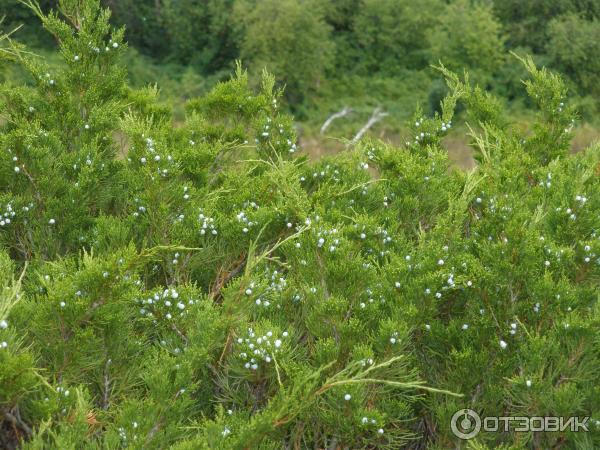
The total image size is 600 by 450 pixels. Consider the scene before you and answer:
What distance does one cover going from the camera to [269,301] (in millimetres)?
3082

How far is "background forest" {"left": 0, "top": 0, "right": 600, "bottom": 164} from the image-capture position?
3819 cm

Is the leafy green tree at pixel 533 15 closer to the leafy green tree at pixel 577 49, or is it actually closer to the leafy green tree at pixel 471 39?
the leafy green tree at pixel 471 39

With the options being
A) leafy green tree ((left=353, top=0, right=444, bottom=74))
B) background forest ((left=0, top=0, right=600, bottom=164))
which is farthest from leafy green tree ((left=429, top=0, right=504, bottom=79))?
leafy green tree ((left=353, top=0, right=444, bottom=74))

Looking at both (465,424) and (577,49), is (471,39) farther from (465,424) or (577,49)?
(465,424)

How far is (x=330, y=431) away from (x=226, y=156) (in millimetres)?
2334

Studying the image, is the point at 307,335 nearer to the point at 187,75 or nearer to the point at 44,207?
the point at 44,207

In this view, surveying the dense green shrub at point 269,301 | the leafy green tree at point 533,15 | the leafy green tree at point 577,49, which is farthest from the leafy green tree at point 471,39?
the dense green shrub at point 269,301

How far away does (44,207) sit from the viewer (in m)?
3.54

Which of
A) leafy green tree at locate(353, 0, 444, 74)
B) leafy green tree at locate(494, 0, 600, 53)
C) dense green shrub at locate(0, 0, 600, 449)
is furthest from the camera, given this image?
leafy green tree at locate(353, 0, 444, 74)

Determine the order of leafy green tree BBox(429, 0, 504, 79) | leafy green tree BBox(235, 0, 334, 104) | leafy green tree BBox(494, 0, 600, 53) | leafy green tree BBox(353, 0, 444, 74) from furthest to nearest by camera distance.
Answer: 1. leafy green tree BBox(353, 0, 444, 74)
2. leafy green tree BBox(494, 0, 600, 53)
3. leafy green tree BBox(429, 0, 504, 79)
4. leafy green tree BBox(235, 0, 334, 104)

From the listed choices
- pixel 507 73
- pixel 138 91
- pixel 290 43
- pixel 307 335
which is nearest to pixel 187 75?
pixel 290 43

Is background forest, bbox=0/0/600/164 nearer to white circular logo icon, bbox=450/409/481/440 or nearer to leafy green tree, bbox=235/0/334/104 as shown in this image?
leafy green tree, bbox=235/0/334/104

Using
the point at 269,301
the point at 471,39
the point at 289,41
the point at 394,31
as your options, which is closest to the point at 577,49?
the point at 471,39

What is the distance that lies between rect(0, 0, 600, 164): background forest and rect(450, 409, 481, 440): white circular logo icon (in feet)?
→ 105
